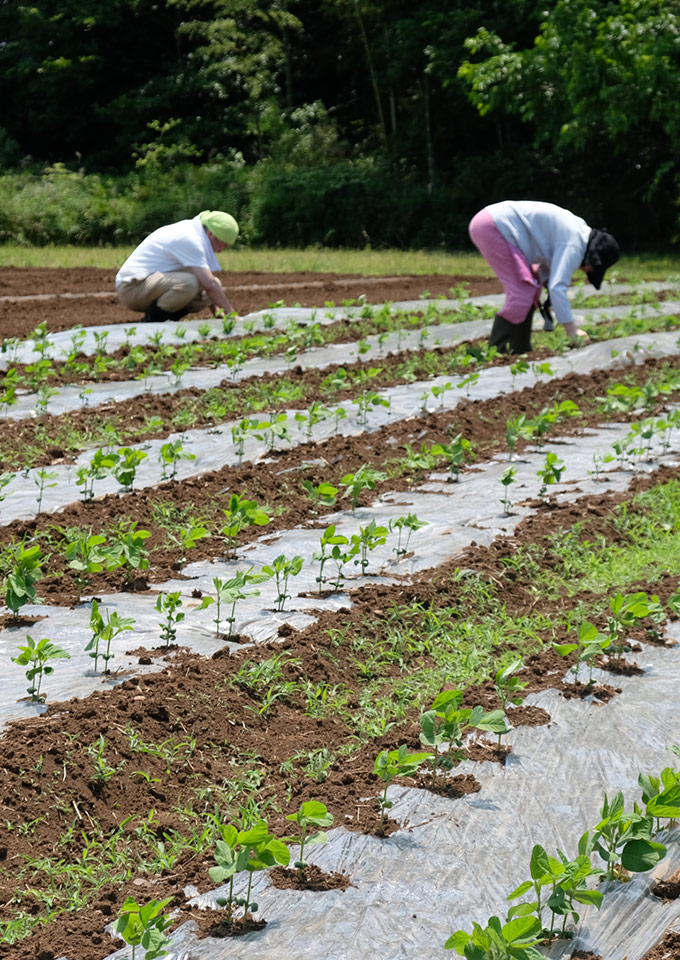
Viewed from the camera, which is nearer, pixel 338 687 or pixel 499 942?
pixel 499 942

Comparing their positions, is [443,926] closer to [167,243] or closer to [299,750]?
[299,750]

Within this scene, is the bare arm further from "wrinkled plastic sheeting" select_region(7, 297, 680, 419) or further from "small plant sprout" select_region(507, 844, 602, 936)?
"small plant sprout" select_region(507, 844, 602, 936)

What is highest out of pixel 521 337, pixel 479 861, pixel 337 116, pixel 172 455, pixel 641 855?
pixel 337 116

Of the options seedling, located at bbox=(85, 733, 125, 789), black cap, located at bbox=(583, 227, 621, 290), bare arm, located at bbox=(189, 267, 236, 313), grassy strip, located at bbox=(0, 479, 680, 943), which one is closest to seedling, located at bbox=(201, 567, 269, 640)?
grassy strip, located at bbox=(0, 479, 680, 943)

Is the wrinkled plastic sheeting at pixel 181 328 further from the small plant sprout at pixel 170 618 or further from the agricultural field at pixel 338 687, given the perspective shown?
the small plant sprout at pixel 170 618

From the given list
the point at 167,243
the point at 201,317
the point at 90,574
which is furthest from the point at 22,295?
the point at 90,574

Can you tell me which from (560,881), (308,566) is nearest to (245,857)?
(560,881)

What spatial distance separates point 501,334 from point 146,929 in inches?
267

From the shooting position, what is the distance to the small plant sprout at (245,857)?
1.88 m

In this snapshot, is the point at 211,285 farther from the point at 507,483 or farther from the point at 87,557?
the point at 87,557

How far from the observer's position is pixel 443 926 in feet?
6.35

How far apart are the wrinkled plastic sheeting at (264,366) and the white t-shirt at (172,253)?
111 cm

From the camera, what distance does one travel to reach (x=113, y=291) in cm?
1233

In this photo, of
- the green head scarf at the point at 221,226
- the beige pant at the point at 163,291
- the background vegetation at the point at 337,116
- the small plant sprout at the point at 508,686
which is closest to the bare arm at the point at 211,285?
the beige pant at the point at 163,291
